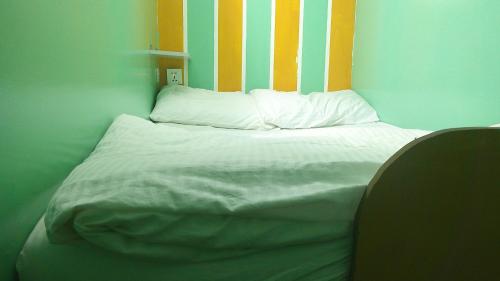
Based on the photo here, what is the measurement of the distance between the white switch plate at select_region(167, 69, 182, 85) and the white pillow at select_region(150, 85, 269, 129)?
0.88 feet

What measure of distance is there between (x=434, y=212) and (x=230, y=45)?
2.05 metres

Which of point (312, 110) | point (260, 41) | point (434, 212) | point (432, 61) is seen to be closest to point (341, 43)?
point (260, 41)

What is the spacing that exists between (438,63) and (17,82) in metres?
1.61

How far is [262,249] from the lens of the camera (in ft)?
1.88

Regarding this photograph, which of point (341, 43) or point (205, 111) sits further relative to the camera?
point (341, 43)

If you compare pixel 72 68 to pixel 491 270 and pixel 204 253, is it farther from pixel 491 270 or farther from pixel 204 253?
pixel 491 270

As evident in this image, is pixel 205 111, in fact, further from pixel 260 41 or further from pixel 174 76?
pixel 260 41

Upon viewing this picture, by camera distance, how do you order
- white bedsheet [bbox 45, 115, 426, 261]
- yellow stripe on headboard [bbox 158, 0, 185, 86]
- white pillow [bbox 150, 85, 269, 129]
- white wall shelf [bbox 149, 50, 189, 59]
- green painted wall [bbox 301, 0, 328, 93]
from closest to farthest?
1. white bedsheet [bbox 45, 115, 426, 261]
2. white pillow [bbox 150, 85, 269, 129]
3. white wall shelf [bbox 149, 50, 189, 59]
4. yellow stripe on headboard [bbox 158, 0, 185, 86]
5. green painted wall [bbox 301, 0, 328, 93]

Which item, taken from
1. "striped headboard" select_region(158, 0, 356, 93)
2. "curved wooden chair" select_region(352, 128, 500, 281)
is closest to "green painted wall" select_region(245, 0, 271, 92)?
"striped headboard" select_region(158, 0, 356, 93)

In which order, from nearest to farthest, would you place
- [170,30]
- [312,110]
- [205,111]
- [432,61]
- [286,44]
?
[432,61] < [205,111] < [312,110] < [170,30] < [286,44]

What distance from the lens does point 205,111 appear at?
6.39 ft

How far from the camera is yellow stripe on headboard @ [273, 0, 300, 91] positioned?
242 centimetres

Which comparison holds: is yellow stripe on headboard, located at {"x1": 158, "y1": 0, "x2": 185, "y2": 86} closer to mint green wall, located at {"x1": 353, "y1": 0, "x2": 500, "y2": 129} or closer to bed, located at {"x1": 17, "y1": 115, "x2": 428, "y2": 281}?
mint green wall, located at {"x1": 353, "y1": 0, "x2": 500, "y2": 129}

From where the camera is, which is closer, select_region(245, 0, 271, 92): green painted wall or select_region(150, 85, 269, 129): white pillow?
select_region(150, 85, 269, 129): white pillow
